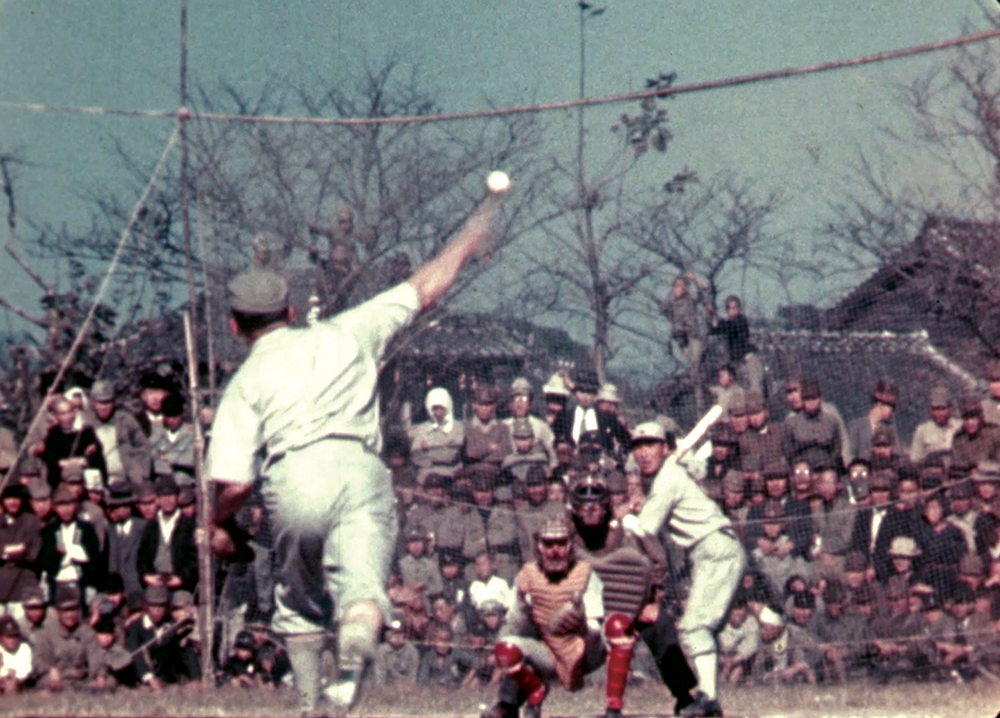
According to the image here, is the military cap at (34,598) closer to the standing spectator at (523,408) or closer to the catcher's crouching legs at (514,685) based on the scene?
the standing spectator at (523,408)

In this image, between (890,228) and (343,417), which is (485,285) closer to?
(890,228)

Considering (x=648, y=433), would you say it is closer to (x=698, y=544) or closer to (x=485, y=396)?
(x=698, y=544)

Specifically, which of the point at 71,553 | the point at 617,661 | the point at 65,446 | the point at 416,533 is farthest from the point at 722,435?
the point at 65,446

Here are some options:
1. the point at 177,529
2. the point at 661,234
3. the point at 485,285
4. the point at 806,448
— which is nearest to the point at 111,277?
the point at 177,529

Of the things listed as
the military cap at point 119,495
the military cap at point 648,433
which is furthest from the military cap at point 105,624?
the military cap at point 648,433

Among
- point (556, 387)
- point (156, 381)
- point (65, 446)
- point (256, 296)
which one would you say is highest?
point (256, 296)
